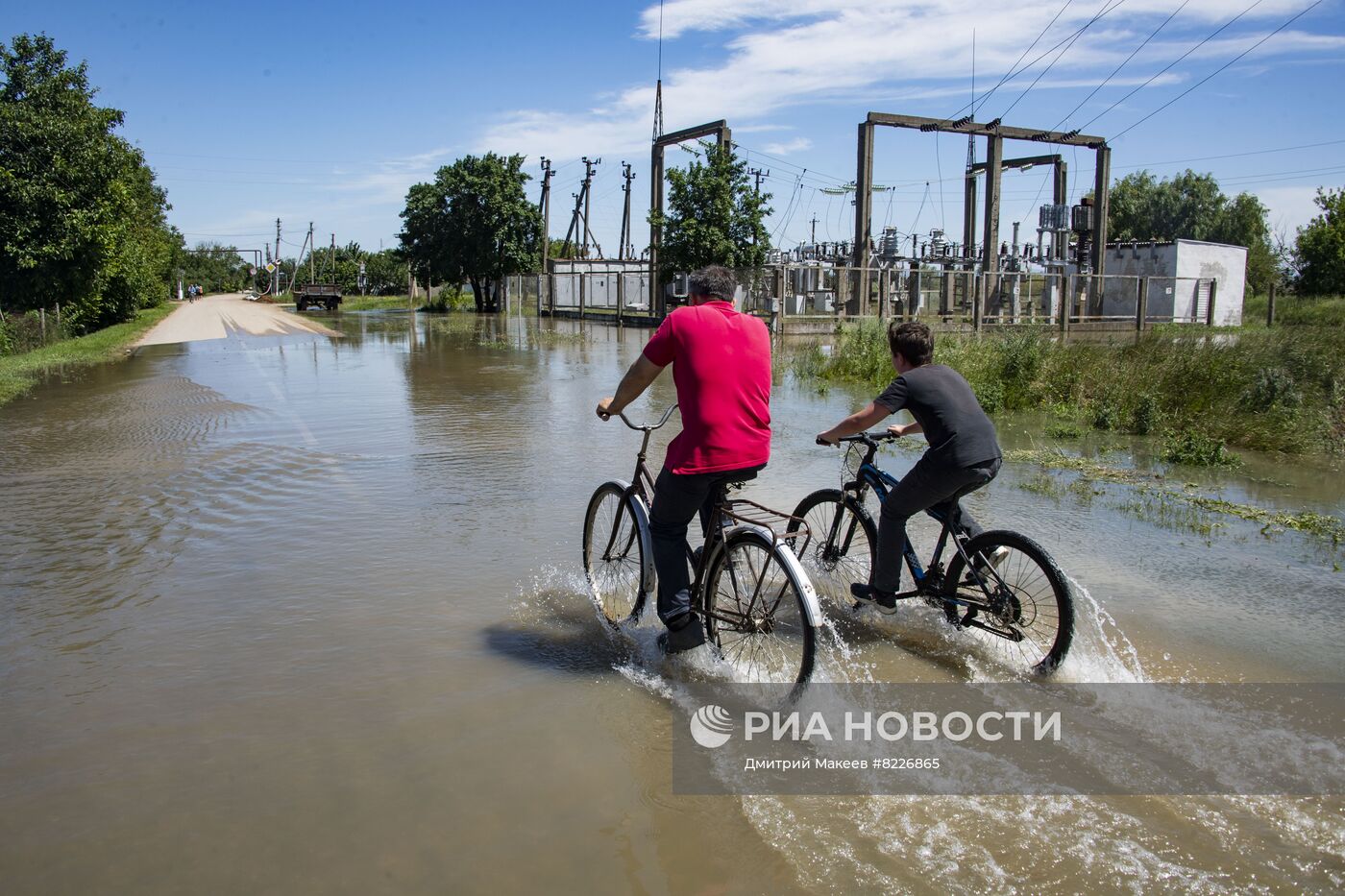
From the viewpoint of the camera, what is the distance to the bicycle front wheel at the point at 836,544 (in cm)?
540

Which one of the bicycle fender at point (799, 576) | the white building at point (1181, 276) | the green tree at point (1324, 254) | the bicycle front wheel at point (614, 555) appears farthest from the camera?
the green tree at point (1324, 254)

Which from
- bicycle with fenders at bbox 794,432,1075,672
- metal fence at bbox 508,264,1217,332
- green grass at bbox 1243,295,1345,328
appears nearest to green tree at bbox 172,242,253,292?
metal fence at bbox 508,264,1217,332

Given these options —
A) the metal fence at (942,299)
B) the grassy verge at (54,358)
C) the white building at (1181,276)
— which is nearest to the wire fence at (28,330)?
the grassy verge at (54,358)

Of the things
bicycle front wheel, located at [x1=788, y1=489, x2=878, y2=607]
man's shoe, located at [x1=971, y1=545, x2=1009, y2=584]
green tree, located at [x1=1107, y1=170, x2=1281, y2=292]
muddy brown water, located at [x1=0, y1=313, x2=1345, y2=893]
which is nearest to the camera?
muddy brown water, located at [x1=0, y1=313, x2=1345, y2=893]

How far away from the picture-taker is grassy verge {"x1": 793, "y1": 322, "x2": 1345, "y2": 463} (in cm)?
1065

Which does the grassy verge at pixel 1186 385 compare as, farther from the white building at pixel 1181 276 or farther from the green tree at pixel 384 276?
the green tree at pixel 384 276

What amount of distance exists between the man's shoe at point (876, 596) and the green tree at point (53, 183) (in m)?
25.5

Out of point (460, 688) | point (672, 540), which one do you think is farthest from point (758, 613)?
point (460, 688)

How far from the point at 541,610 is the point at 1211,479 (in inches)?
266

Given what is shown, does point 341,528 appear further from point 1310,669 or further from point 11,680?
point 1310,669

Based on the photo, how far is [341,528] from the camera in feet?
23.5

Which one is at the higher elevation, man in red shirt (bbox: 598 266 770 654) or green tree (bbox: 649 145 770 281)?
green tree (bbox: 649 145 770 281)

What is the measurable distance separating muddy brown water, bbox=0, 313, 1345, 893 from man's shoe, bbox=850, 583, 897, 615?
0.20 meters

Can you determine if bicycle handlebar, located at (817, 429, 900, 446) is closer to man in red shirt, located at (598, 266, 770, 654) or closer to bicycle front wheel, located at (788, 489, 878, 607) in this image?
bicycle front wheel, located at (788, 489, 878, 607)
